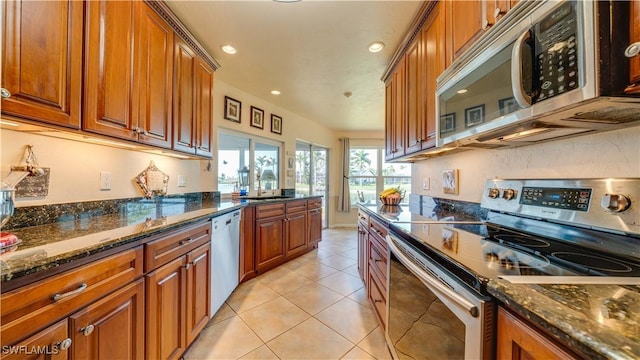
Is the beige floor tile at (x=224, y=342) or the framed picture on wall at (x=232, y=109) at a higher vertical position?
the framed picture on wall at (x=232, y=109)

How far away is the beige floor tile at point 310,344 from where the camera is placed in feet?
5.02

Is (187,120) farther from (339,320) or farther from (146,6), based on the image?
(339,320)

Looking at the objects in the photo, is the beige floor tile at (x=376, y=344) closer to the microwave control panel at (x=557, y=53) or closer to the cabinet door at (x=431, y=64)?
the cabinet door at (x=431, y=64)

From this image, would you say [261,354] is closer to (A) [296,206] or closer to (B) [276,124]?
(A) [296,206]

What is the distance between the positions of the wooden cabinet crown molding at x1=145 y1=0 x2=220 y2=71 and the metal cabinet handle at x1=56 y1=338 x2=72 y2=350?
189 centimetres

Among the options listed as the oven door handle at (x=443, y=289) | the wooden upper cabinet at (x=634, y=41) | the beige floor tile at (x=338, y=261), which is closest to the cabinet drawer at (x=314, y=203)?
the beige floor tile at (x=338, y=261)

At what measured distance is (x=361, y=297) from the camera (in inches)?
89.5

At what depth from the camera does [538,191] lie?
Answer: 1067mm

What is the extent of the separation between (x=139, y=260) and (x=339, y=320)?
4.93 ft

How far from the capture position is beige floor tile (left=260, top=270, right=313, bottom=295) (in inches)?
96.8

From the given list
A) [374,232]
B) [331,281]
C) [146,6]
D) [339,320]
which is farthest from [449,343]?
[146,6]

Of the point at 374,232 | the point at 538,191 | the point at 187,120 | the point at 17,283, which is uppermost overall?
the point at 187,120

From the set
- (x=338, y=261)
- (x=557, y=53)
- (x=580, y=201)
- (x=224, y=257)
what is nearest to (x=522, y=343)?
(x=580, y=201)

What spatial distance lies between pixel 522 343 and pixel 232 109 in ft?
10.6
